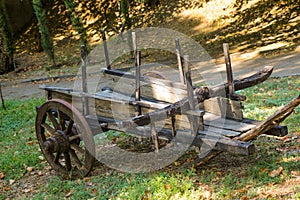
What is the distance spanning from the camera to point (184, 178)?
4.70 meters

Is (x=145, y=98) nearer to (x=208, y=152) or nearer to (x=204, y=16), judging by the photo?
(x=208, y=152)

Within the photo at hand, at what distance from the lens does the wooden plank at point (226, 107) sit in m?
4.73

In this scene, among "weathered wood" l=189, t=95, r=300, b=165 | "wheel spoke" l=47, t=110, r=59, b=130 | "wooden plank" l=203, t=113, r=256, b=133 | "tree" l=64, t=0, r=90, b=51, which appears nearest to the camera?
"weathered wood" l=189, t=95, r=300, b=165

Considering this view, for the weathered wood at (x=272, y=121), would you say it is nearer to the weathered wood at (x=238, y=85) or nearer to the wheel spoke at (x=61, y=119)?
the weathered wood at (x=238, y=85)

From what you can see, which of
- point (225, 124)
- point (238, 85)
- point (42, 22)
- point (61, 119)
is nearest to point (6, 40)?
point (42, 22)

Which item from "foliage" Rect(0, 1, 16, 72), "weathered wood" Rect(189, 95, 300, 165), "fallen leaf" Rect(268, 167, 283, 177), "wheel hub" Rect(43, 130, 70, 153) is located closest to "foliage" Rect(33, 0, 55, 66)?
"foliage" Rect(0, 1, 16, 72)

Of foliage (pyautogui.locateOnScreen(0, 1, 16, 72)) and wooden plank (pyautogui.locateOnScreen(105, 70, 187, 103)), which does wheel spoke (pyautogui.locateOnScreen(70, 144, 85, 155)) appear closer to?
wooden plank (pyautogui.locateOnScreen(105, 70, 187, 103))

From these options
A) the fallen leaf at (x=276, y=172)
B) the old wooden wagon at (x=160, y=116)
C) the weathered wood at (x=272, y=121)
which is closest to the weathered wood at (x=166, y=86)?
the old wooden wagon at (x=160, y=116)

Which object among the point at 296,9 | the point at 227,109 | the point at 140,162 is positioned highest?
the point at 296,9

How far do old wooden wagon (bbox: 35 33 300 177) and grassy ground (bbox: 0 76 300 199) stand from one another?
27cm

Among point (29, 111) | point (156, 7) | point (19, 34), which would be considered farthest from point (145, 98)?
point (19, 34)

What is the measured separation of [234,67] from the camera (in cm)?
1208

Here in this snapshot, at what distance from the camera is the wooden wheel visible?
16.0 feet

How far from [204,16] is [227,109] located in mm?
13494
